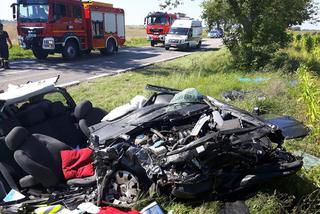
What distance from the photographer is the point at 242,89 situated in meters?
9.54

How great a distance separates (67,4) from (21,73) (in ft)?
15.0

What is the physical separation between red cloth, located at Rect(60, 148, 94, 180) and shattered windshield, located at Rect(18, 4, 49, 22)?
1312cm

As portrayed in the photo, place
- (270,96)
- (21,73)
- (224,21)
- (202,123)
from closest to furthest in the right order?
(202,123), (270,96), (21,73), (224,21)

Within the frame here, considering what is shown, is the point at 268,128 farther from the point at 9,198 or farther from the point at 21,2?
the point at 21,2

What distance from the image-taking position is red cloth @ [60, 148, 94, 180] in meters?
4.20

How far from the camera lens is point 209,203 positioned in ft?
12.3

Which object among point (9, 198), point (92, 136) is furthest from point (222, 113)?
point (9, 198)

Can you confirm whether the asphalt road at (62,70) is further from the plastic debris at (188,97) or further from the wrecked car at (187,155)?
the wrecked car at (187,155)

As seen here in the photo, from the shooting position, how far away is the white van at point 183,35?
24339mm

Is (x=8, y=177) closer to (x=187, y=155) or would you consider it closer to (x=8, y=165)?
(x=8, y=165)

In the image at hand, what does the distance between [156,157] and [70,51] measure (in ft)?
49.2

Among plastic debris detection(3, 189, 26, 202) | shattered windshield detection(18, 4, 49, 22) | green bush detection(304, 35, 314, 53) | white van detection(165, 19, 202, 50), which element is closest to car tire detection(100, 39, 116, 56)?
white van detection(165, 19, 202, 50)

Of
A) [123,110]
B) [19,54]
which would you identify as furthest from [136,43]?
[123,110]

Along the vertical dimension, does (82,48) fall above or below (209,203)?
above
